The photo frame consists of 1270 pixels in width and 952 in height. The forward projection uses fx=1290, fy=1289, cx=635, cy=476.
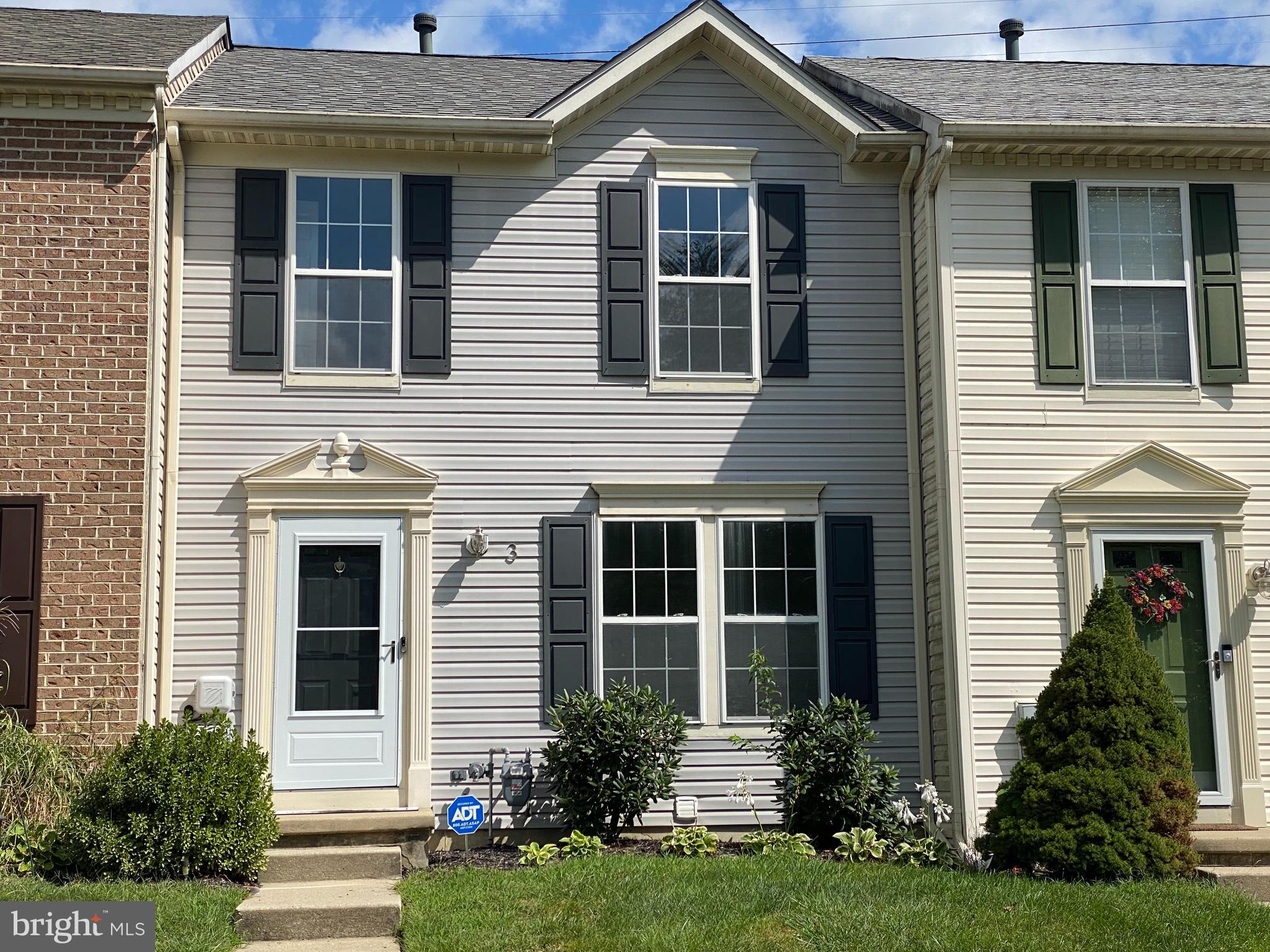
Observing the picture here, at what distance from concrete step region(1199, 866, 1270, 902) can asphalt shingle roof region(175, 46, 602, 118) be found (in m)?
7.36

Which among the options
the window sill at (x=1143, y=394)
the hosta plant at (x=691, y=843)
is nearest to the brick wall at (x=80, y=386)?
the hosta plant at (x=691, y=843)

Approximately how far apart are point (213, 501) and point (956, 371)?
18.3 feet

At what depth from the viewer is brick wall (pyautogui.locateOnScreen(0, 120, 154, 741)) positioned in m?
8.75

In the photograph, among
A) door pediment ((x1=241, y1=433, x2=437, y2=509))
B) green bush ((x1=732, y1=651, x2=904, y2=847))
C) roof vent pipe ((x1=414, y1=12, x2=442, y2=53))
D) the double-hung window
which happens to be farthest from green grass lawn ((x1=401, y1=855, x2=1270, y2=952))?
roof vent pipe ((x1=414, y1=12, x2=442, y2=53))

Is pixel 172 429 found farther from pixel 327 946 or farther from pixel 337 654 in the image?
pixel 327 946

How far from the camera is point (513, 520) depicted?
9.79m

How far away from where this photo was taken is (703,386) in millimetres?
10070

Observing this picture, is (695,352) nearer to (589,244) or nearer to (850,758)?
(589,244)

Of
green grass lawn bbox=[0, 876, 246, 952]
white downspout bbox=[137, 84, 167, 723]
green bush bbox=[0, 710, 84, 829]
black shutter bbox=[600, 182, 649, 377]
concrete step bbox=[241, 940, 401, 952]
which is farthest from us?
black shutter bbox=[600, 182, 649, 377]

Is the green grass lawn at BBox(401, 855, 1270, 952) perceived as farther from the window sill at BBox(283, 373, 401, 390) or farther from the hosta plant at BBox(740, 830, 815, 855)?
the window sill at BBox(283, 373, 401, 390)

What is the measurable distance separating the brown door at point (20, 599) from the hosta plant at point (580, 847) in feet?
12.0

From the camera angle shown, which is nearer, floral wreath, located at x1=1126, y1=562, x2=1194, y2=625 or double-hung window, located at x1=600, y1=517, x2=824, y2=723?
floral wreath, located at x1=1126, y1=562, x2=1194, y2=625

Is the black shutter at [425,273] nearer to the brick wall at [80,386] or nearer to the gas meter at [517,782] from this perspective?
the brick wall at [80,386]

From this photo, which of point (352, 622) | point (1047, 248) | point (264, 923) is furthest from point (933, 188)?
point (264, 923)
